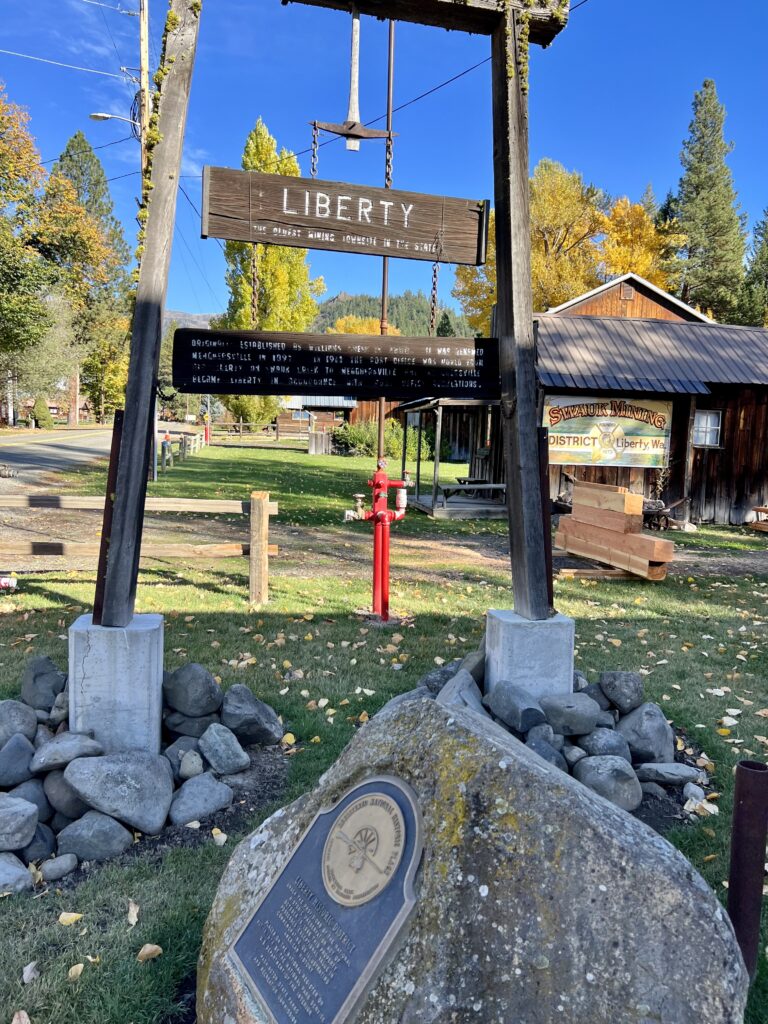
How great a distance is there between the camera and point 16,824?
3.12 metres

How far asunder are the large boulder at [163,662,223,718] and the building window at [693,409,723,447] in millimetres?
15950

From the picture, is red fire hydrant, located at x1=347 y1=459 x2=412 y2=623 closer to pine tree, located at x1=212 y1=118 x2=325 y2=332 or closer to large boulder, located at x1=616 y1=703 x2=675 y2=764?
large boulder, located at x1=616 y1=703 x2=675 y2=764

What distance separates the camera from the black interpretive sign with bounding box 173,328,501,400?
14.9ft

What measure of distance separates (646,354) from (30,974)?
17.5m

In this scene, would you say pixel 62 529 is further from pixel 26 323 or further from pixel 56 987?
pixel 26 323

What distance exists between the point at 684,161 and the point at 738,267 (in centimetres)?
901

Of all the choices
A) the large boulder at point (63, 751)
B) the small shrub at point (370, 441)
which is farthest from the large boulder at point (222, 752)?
the small shrub at point (370, 441)

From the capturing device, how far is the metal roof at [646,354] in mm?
15977

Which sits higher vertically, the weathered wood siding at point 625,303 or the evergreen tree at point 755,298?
the evergreen tree at point 755,298

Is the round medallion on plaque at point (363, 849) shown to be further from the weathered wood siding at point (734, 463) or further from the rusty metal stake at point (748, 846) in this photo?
the weathered wood siding at point (734, 463)

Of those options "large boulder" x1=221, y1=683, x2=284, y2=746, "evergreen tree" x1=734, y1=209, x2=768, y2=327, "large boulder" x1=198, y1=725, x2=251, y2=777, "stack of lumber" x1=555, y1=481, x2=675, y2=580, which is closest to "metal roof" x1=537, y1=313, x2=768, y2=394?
"stack of lumber" x1=555, y1=481, x2=675, y2=580

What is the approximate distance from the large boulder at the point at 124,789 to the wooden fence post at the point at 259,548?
3855mm

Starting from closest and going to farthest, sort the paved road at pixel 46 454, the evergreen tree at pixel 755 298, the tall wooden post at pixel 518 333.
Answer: the tall wooden post at pixel 518 333 → the paved road at pixel 46 454 → the evergreen tree at pixel 755 298

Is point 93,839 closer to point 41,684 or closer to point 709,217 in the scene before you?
point 41,684
